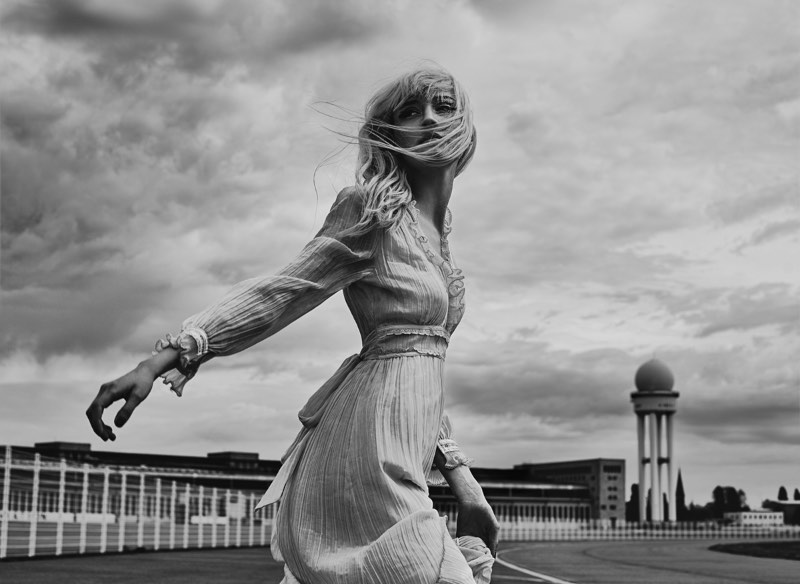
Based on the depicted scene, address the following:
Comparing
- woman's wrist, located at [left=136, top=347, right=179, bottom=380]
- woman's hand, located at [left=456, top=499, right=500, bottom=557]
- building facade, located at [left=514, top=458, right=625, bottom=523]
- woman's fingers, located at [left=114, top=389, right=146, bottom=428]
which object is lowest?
woman's hand, located at [left=456, top=499, right=500, bottom=557]

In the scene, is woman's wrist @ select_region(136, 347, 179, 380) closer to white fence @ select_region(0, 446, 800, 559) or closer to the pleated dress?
the pleated dress

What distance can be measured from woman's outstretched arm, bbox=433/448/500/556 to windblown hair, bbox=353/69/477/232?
746 millimetres

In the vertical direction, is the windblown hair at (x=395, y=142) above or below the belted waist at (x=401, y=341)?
above

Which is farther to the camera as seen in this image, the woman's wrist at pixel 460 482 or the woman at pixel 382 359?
the woman's wrist at pixel 460 482

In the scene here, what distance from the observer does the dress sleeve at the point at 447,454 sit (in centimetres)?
315

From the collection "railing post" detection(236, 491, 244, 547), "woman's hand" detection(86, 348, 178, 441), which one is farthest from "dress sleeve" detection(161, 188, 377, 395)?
"railing post" detection(236, 491, 244, 547)

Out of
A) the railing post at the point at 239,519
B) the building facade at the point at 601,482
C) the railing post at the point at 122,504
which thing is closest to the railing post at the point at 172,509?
the railing post at the point at 122,504

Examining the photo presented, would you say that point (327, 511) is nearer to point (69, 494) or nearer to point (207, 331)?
point (207, 331)

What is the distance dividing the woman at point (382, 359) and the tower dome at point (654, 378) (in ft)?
405

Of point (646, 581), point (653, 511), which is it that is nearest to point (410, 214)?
point (646, 581)

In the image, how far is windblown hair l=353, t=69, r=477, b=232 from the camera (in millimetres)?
3014

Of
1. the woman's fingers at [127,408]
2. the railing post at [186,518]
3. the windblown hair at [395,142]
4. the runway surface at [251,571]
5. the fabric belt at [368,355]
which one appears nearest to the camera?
the woman's fingers at [127,408]

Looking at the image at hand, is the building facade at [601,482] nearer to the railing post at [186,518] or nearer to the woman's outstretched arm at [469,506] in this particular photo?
the railing post at [186,518]

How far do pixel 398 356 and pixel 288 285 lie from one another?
0.35 metres
